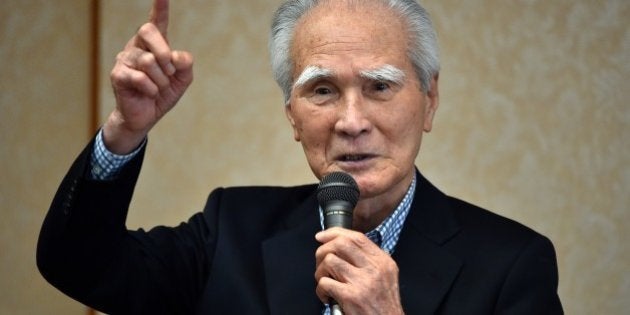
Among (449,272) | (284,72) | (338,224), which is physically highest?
(284,72)

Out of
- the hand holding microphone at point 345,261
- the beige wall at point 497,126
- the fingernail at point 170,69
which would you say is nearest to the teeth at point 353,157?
the hand holding microphone at point 345,261

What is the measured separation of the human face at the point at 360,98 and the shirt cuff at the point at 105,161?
0.44 metres

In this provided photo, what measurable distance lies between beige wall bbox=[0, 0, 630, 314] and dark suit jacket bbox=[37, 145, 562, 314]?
1.67 feet

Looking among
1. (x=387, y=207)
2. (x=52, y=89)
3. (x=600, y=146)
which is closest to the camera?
(x=387, y=207)

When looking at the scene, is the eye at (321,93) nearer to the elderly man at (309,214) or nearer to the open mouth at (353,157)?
the elderly man at (309,214)

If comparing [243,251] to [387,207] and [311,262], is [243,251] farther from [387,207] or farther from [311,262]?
[387,207]

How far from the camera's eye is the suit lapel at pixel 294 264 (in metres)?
2.95

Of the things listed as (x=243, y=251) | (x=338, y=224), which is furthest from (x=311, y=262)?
(x=338, y=224)

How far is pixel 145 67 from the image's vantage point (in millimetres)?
2533

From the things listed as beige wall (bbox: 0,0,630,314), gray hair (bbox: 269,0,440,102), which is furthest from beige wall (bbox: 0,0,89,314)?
gray hair (bbox: 269,0,440,102)

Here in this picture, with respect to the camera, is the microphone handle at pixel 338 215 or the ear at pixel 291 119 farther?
the ear at pixel 291 119

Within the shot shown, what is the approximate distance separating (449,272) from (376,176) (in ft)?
0.99

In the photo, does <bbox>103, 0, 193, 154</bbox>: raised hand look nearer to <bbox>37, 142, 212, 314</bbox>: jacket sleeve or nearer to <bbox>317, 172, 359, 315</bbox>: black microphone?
<bbox>37, 142, 212, 314</bbox>: jacket sleeve

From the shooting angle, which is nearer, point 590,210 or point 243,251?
point 243,251
